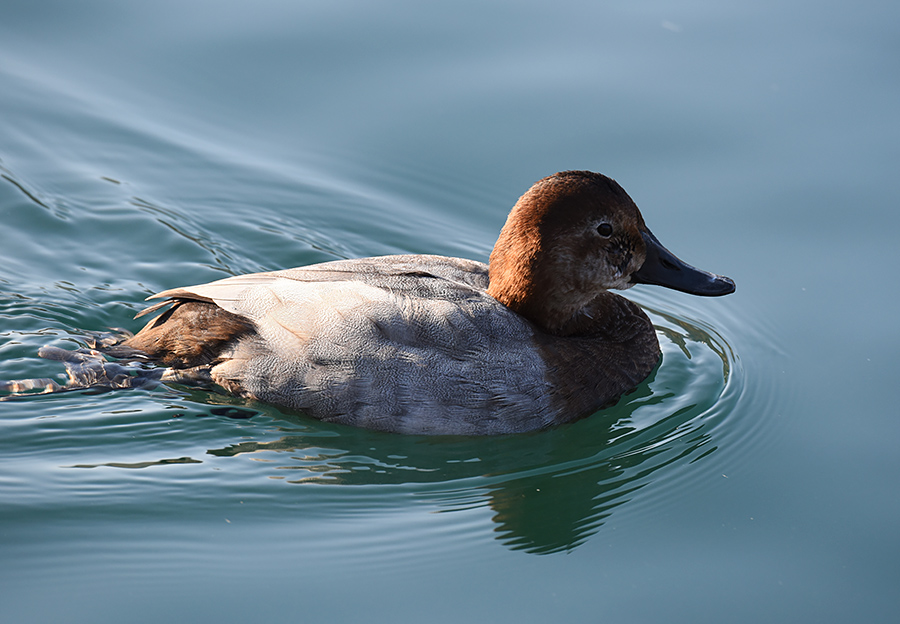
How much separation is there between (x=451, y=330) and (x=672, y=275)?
1.32m

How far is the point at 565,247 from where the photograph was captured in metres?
4.97

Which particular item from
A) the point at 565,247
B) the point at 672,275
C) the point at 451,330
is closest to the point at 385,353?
the point at 451,330

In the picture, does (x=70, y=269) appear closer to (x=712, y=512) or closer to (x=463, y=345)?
(x=463, y=345)

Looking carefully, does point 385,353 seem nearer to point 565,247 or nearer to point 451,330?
point 451,330

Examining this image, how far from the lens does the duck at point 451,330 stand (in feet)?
15.4

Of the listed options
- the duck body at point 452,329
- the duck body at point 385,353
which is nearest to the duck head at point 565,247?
the duck body at point 452,329

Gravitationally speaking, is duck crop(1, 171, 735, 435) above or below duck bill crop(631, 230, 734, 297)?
below

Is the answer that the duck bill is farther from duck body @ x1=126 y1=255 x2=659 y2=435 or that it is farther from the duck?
duck body @ x1=126 y1=255 x2=659 y2=435

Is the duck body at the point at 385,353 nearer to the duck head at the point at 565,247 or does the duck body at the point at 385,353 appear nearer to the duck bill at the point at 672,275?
the duck head at the point at 565,247

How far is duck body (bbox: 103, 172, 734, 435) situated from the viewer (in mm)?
4684

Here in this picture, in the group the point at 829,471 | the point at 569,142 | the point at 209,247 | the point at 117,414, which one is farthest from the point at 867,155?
the point at 117,414

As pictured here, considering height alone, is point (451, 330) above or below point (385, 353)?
above

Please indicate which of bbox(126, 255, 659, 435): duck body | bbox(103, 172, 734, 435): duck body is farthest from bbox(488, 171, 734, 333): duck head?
bbox(126, 255, 659, 435): duck body

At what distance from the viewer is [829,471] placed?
479 cm
